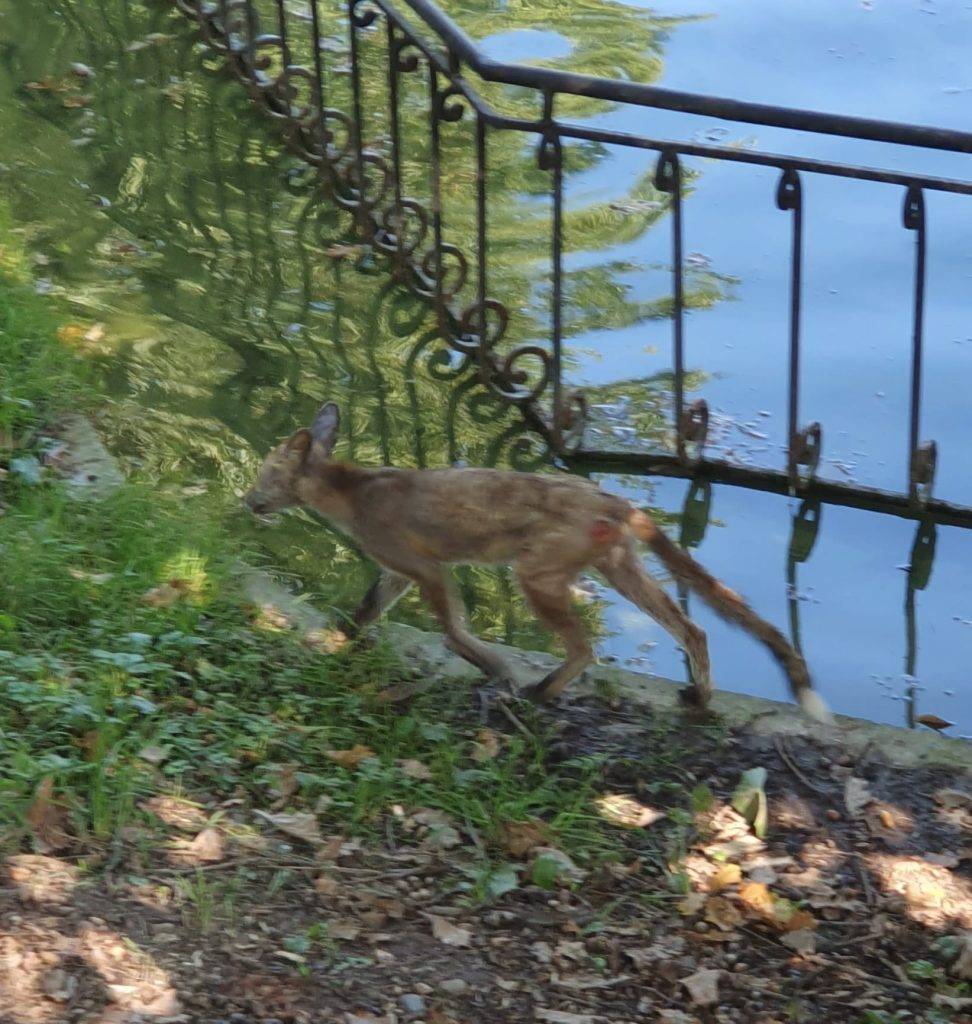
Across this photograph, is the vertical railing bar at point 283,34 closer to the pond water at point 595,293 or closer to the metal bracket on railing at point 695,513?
the pond water at point 595,293

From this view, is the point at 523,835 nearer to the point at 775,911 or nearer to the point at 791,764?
the point at 775,911

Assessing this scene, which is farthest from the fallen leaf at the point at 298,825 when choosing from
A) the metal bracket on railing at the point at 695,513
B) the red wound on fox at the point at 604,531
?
the metal bracket on railing at the point at 695,513

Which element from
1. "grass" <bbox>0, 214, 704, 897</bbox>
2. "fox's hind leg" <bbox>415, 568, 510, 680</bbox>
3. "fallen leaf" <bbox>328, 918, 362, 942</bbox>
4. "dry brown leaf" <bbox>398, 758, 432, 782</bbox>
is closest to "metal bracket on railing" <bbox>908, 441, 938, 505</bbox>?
"grass" <bbox>0, 214, 704, 897</bbox>

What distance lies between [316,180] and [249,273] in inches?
43.7

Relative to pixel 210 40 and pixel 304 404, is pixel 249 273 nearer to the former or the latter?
pixel 304 404

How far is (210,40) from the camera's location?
33.0 feet

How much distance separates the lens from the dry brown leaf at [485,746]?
5.02 meters

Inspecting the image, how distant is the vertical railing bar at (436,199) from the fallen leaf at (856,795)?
11.2ft

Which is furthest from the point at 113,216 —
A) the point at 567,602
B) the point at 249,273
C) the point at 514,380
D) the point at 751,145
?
the point at 567,602

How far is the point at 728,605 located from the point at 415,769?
1248 millimetres

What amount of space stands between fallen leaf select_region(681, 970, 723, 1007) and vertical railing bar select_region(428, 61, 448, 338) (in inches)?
160

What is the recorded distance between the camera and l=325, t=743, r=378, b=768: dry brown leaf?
492 centimetres

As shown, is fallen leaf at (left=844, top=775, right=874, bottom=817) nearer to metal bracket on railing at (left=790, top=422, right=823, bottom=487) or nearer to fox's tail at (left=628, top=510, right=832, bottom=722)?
fox's tail at (left=628, top=510, right=832, bottom=722)

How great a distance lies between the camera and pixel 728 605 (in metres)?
5.34
